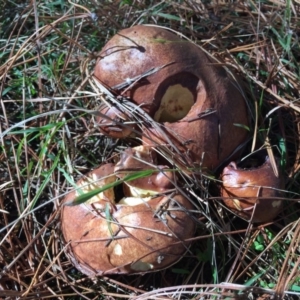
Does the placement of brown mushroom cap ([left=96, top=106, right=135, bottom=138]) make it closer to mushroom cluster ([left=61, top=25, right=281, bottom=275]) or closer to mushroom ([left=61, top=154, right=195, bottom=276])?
mushroom cluster ([left=61, top=25, right=281, bottom=275])

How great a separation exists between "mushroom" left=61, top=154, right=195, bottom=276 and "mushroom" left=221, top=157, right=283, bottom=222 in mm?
192

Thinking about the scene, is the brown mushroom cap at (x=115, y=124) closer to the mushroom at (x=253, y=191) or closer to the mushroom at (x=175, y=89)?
the mushroom at (x=175, y=89)

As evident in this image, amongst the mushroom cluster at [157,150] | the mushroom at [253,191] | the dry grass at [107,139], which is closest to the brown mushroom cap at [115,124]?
the mushroom cluster at [157,150]

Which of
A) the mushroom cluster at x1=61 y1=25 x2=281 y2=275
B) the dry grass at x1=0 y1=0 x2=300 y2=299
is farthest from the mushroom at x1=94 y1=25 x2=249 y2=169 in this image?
the dry grass at x1=0 y1=0 x2=300 y2=299

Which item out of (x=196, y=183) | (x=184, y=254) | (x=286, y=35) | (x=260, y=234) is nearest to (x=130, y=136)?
(x=196, y=183)

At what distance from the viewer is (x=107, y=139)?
2.37 m

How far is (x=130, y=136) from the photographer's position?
212 cm

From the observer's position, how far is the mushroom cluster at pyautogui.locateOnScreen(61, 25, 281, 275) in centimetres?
190

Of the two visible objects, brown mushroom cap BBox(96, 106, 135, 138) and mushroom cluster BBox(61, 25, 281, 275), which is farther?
brown mushroom cap BBox(96, 106, 135, 138)

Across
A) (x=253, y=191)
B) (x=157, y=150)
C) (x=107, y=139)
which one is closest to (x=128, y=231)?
(x=157, y=150)

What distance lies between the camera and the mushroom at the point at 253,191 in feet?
6.61

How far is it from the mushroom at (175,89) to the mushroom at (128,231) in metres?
0.21

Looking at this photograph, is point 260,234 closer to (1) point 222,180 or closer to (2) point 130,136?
(1) point 222,180

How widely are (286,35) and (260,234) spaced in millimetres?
961
